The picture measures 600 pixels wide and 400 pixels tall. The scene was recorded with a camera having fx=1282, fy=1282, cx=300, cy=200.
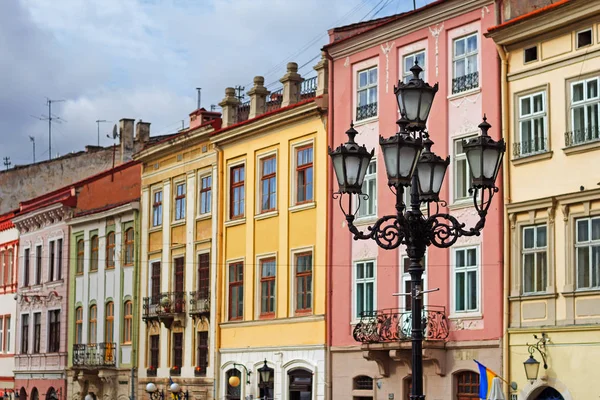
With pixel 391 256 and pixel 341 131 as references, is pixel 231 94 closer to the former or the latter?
pixel 341 131

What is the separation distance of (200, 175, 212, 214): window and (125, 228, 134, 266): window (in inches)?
230

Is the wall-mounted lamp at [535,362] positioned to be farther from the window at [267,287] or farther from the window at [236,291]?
the window at [236,291]

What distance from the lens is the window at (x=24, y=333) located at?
55.6 metres

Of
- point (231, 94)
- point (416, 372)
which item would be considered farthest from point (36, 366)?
point (416, 372)

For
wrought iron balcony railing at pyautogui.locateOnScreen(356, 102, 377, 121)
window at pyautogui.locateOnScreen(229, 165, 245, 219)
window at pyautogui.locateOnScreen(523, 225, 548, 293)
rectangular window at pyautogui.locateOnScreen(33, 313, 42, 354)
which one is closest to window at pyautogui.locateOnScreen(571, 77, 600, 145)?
window at pyautogui.locateOnScreen(523, 225, 548, 293)

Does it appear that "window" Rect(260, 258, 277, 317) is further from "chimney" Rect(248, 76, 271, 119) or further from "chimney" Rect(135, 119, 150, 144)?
"chimney" Rect(135, 119, 150, 144)

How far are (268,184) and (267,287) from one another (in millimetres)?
3049

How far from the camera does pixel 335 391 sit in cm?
3406

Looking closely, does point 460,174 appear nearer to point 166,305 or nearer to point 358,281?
point 358,281

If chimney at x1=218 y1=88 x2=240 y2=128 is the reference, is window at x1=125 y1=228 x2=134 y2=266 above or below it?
below

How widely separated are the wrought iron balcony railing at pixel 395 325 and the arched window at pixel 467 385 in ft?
3.29

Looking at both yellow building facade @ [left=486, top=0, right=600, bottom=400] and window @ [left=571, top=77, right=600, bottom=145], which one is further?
window @ [left=571, top=77, right=600, bottom=145]

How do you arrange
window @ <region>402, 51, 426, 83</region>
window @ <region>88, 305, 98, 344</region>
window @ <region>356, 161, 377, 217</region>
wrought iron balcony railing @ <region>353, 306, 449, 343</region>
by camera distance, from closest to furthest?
1. wrought iron balcony railing @ <region>353, 306, 449, 343</region>
2. window @ <region>402, 51, 426, 83</region>
3. window @ <region>356, 161, 377, 217</region>
4. window @ <region>88, 305, 98, 344</region>

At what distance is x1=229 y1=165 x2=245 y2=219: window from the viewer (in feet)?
129
